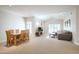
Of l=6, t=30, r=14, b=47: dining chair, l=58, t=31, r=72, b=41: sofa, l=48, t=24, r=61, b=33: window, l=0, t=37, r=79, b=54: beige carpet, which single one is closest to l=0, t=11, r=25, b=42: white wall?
l=6, t=30, r=14, b=47: dining chair

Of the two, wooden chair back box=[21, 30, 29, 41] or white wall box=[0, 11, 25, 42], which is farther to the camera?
Answer: wooden chair back box=[21, 30, 29, 41]

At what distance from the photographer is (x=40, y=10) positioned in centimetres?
211

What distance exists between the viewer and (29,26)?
2141 mm

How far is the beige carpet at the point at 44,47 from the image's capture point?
2.03 meters

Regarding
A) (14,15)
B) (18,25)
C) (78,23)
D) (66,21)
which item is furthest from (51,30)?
(14,15)

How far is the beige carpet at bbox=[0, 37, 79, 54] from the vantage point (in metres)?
2.03

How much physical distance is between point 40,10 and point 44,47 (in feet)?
2.76

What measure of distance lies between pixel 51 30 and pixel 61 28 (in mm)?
238

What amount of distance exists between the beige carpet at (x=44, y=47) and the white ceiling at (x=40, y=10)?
0.60m

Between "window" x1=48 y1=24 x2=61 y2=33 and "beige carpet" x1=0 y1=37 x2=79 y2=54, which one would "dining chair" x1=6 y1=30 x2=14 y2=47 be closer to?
"beige carpet" x1=0 y1=37 x2=79 y2=54

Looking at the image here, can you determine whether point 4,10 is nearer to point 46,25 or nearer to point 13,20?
point 13,20

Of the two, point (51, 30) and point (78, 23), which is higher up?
point (78, 23)

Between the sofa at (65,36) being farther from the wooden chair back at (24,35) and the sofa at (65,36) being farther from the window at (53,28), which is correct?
the wooden chair back at (24,35)

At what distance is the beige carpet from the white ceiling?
1.98ft
